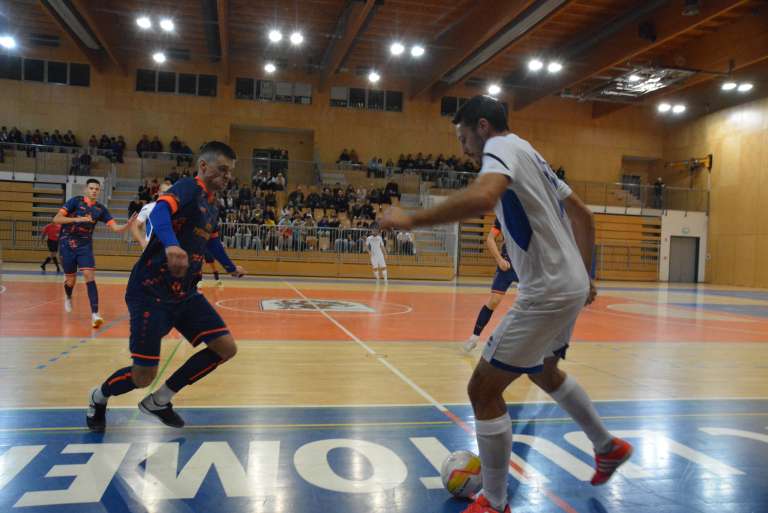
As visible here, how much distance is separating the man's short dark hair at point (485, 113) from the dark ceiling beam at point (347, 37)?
64.7 feet

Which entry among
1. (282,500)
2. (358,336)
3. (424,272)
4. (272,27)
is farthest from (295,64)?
(282,500)

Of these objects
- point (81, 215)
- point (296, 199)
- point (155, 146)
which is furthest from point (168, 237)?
point (155, 146)

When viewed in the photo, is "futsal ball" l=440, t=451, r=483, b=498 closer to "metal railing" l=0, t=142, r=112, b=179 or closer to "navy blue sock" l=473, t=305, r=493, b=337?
"navy blue sock" l=473, t=305, r=493, b=337

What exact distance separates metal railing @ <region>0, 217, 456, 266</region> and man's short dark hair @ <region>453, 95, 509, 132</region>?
68.2ft

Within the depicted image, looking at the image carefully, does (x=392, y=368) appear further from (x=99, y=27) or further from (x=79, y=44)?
(x=79, y=44)

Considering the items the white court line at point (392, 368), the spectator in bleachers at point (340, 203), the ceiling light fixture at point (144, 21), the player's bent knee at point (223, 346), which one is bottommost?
the white court line at point (392, 368)

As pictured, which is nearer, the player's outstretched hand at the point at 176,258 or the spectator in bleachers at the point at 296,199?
the player's outstretched hand at the point at 176,258

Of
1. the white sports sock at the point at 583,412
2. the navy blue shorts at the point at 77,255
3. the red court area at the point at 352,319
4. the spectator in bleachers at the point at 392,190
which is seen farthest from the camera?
the spectator in bleachers at the point at 392,190

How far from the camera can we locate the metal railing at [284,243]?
23266mm

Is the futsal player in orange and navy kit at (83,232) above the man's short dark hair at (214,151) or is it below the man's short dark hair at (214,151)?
below

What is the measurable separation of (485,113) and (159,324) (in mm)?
2492

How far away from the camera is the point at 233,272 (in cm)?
474

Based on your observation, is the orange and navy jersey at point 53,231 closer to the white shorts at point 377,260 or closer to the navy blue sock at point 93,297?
the white shorts at point 377,260

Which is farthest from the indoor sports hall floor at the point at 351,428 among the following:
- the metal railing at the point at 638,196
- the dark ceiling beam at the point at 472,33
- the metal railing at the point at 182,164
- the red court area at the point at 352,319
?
the metal railing at the point at 638,196
